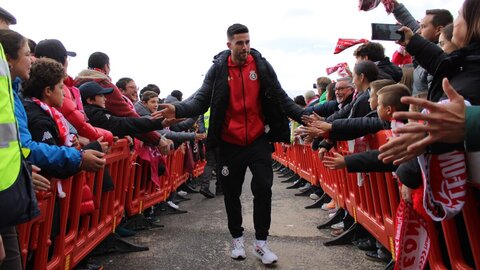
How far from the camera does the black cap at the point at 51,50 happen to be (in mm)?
4137

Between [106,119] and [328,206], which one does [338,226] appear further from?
[106,119]

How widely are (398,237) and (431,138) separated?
925 millimetres

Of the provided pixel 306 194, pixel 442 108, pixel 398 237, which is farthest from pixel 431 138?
pixel 306 194

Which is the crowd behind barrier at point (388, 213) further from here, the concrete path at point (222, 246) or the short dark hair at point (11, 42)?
the short dark hair at point (11, 42)

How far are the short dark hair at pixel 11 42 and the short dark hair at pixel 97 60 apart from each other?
3209mm

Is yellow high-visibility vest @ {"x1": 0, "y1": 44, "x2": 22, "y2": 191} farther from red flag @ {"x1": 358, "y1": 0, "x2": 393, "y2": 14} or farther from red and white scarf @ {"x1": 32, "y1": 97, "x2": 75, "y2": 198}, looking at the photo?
red flag @ {"x1": 358, "y1": 0, "x2": 393, "y2": 14}

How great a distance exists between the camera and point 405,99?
147cm

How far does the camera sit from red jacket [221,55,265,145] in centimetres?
408

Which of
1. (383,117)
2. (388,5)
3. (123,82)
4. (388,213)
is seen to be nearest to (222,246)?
(388,213)

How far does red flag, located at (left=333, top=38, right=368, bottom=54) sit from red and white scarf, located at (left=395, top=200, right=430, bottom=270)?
3458 mm

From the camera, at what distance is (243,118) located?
161 inches

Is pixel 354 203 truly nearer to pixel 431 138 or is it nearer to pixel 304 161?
pixel 431 138

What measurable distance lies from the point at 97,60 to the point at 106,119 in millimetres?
1328

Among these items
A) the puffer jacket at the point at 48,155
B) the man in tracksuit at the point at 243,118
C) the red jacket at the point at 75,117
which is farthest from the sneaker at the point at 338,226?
the puffer jacket at the point at 48,155
